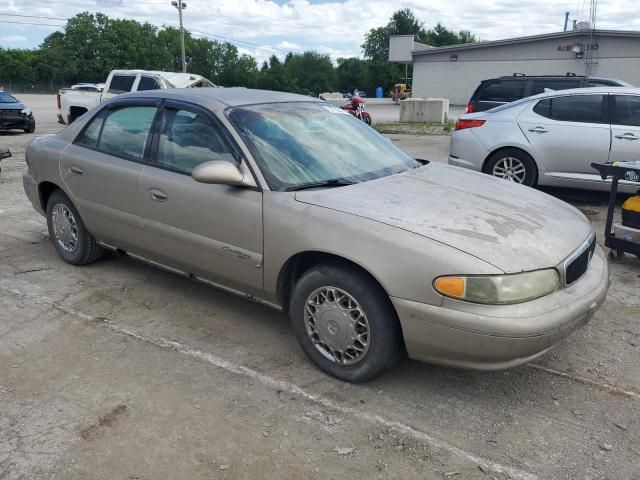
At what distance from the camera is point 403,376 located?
3305mm

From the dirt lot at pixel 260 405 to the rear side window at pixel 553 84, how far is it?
7.08 m

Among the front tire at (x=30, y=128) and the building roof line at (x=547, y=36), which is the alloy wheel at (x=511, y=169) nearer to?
the front tire at (x=30, y=128)

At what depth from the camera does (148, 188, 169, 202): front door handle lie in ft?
12.8

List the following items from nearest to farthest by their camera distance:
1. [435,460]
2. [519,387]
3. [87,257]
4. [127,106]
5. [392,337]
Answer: [435,460]
[392,337]
[519,387]
[127,106]
[87,257]

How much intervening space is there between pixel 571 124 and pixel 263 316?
5341 millimetres

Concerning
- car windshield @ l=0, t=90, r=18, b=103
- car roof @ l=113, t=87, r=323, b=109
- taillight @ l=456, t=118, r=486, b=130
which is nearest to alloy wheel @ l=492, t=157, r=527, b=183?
taillight @ l=456, t=118, r=486, b=130

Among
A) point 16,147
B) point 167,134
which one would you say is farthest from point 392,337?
point 16,147

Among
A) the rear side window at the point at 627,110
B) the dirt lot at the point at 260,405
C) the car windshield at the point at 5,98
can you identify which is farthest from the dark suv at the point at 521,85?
the car windshield at the point at 5,98

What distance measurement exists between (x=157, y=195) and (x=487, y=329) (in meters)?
2.41

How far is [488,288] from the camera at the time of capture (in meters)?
2.71

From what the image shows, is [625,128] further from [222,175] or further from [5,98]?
[5,98]

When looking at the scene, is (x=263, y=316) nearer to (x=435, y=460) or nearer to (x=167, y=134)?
(x=167, y=134)

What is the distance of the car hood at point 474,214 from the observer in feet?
9.44

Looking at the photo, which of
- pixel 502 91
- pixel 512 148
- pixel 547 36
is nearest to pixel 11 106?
pixel 502 91
